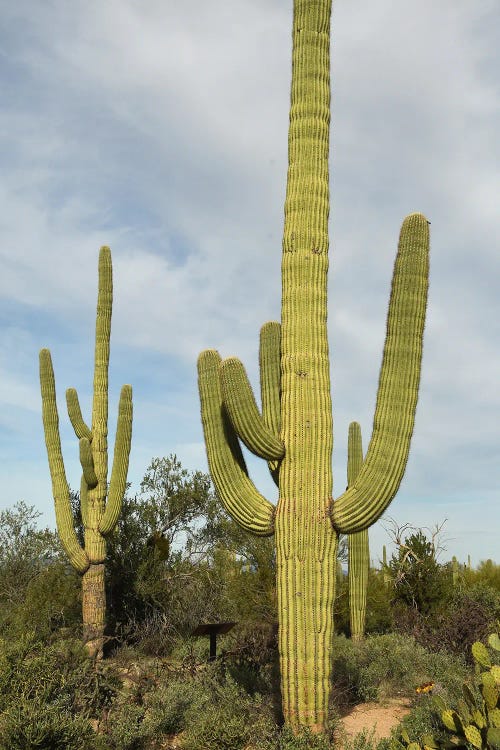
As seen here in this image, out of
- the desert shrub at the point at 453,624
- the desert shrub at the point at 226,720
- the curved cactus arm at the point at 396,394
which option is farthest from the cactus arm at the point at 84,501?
the curved cactus arm at the point at 396,394

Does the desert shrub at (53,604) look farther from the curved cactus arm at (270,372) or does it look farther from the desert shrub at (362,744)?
the desert shrub at (362,744)

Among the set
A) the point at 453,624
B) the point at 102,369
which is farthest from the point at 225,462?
the point at 453,624

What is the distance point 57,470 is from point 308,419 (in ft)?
26.2

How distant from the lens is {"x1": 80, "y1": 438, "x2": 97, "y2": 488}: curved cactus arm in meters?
12.9

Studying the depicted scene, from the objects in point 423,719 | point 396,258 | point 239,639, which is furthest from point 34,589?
point 396,258

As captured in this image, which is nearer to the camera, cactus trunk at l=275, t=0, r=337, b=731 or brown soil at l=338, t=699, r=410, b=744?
cactus trunk at l=275, t=0, r=337, b=731

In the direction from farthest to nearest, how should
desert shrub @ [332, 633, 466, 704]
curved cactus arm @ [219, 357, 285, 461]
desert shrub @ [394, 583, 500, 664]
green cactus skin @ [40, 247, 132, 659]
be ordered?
1. green cactus skin @ [40, 247, 132, 659]
2. desert shrub @ [394, 583, 500, 664]
3. desert shrub @ [332, 633, 466, 704]
4. curved cactus arm @ [219, 357, 285, 461]

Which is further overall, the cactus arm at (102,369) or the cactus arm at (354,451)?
the cactus arm at (354,451)

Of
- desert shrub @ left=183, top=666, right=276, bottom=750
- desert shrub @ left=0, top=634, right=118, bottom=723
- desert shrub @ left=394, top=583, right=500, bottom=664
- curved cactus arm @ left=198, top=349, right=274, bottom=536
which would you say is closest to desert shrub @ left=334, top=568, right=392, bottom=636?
desert shrub @ left=394, top=583, right=500, bottom=664

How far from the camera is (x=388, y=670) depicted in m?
10.2

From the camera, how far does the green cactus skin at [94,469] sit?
12805mm

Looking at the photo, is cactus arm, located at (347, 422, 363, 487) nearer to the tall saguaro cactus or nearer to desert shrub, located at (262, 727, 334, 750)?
the tall saguaro cactus

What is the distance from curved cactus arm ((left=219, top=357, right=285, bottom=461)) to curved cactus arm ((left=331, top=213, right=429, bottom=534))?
0.82 m

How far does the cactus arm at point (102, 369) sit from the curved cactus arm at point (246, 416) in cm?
699
